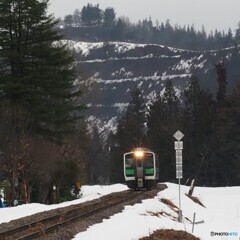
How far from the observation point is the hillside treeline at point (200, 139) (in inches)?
3014

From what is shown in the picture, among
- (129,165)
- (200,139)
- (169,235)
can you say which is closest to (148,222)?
(169,235)

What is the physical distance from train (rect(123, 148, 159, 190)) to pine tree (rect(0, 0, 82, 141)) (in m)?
5.47

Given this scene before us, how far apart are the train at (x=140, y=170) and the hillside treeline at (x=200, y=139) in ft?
117

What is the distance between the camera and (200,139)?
82.1 m

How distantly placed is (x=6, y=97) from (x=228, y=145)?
4515 centimetres

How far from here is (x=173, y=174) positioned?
8212 centimetres

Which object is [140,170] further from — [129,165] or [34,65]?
[34,65]

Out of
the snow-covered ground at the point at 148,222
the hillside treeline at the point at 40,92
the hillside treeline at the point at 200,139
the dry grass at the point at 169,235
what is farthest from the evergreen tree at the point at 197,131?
the dry grass at the point at 169,235

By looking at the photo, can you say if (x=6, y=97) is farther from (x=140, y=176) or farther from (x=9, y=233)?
(x=9, y=233)

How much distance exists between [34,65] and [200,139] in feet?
155

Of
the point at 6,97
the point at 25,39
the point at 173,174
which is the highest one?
Result: the point at 25,39

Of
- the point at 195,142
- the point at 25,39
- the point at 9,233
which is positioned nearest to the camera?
the point at 9,233

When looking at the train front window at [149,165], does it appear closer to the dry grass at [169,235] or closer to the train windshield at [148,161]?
the train windshield at [148,161]

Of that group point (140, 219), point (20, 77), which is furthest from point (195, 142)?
point (140, 219)
